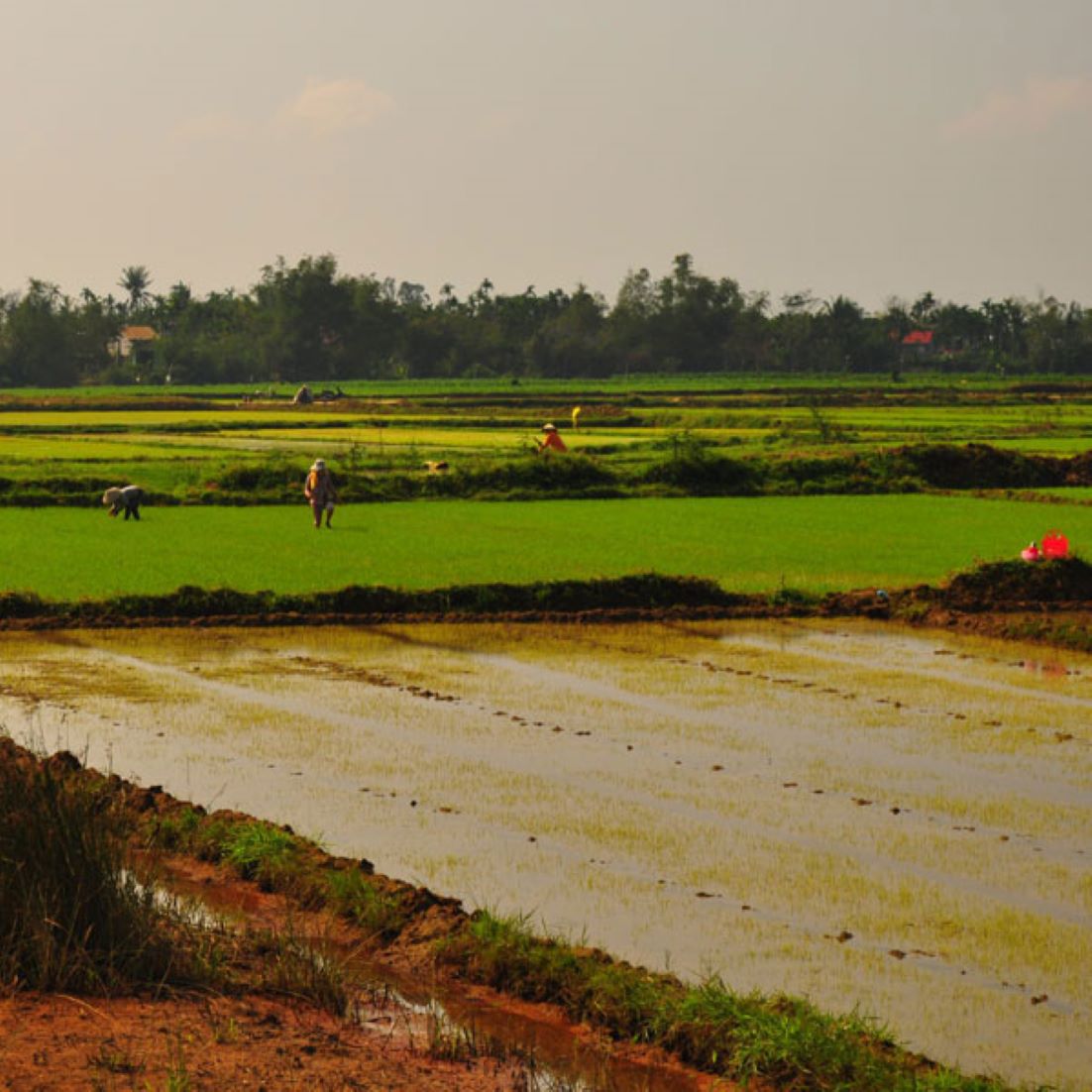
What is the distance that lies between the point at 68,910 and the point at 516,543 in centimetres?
1566

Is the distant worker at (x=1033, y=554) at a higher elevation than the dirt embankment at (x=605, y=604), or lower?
higher

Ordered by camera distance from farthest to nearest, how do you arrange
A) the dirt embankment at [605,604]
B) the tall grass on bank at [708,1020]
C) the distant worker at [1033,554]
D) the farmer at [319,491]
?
the farmer at [319,491] < the distant worker at [1033,554] < the dirt embankment at [605,604] < the tall grass on bank at [708,1020]

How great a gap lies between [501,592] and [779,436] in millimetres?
23905

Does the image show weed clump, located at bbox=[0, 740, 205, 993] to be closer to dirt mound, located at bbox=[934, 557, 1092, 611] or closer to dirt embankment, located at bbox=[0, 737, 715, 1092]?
dirt embankment, located at bbox=[0, 737, 715, 1092]

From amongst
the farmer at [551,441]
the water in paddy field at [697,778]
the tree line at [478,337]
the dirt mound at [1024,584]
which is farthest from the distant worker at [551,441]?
the tree line at [478,337]

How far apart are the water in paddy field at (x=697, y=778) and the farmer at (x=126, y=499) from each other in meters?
8.86

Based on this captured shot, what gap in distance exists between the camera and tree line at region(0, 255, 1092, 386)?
102 m

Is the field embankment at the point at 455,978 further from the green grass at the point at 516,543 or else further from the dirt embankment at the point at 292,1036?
the green grass at the point at 516,543

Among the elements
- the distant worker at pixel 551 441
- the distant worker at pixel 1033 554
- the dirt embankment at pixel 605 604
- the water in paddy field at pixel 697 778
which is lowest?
the water in paddy field at pixel 697 778

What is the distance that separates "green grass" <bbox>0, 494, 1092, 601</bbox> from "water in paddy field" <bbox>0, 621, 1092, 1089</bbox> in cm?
218

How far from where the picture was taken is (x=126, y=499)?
Result: 80.7 ft

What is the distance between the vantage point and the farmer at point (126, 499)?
80.6 ft

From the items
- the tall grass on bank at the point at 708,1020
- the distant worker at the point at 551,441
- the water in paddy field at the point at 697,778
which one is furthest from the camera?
the distant worker at the point at 551,441

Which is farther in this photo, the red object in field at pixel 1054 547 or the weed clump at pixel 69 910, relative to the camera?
the red object in field at pixel 1054 547
